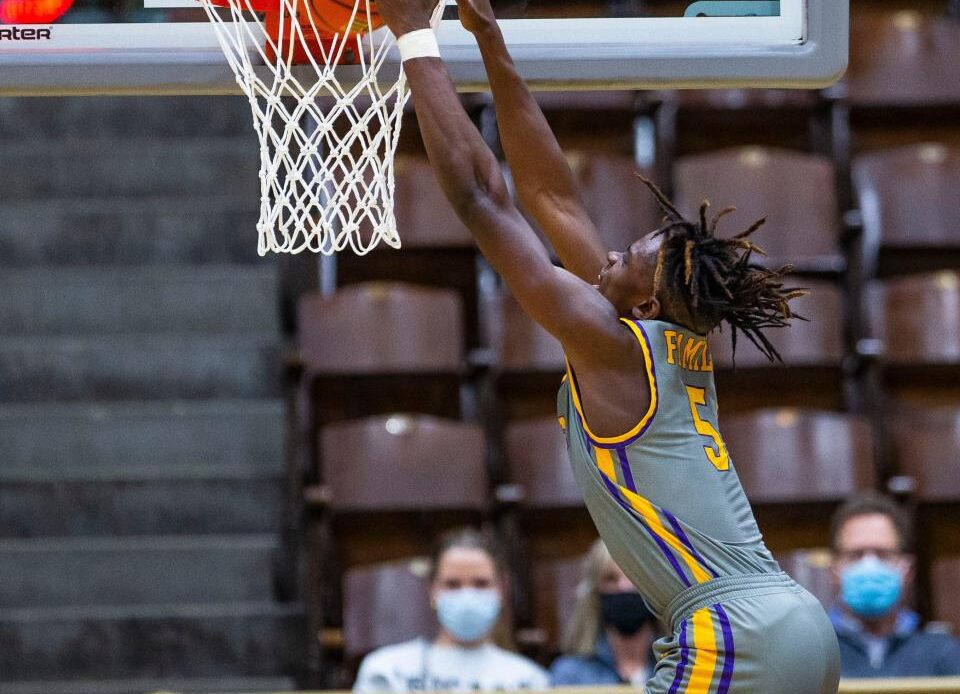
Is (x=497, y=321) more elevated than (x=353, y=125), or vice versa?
(x=353, y=125)

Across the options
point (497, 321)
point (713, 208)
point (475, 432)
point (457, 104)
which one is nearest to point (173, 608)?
point (475, 432)

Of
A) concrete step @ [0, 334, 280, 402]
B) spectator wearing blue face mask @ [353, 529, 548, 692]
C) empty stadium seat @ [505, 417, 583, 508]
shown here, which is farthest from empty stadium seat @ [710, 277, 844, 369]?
concrete step @ [0, 334, 280, 402]

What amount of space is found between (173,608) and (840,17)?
3.39 meters

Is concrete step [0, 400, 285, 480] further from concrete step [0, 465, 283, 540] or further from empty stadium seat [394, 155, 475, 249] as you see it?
empty stadium seat [394, 155, 475, 249]

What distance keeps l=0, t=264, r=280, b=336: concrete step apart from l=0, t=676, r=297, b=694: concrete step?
1.60m

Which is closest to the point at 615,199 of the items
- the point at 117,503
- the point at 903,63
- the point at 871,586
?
the point at 903,63

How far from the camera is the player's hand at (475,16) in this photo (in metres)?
3.38

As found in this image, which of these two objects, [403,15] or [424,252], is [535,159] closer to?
[403,15]

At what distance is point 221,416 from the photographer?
251 inches

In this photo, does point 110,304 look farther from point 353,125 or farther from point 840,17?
point 840,17

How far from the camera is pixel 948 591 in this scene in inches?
235

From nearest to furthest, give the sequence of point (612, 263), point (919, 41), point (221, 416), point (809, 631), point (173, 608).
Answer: point (809, 631) < point (612, 263) < point (173, 608) < point (221, 416) < point (919, 41)

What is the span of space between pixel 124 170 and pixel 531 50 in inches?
155

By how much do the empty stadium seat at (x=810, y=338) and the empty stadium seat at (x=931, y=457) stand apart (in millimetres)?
440
